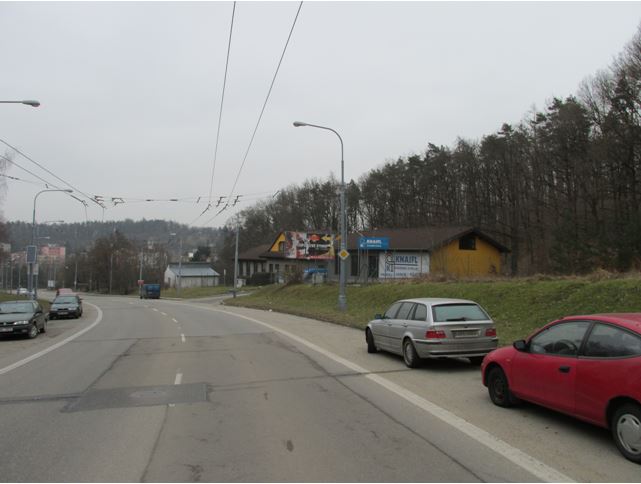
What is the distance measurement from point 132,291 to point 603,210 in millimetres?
95258

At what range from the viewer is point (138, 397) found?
8.60 m

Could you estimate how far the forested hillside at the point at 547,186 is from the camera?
34969 millimetres

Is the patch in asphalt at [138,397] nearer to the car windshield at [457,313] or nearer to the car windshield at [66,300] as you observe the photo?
the car windshield at [457,313]

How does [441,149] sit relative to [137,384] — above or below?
above

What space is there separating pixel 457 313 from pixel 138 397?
6456 millimetres

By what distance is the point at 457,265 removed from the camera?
42.9 metres

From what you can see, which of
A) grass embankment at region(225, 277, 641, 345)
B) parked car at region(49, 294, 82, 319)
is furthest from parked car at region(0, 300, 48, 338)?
grass embankment at region(225, 277, 641, 345)

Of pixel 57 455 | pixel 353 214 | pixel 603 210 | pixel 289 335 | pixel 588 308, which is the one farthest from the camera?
pixel 353 214

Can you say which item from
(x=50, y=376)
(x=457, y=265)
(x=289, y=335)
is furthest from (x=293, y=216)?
(x=50, y=376)

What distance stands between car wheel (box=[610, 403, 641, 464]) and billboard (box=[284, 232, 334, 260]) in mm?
39761

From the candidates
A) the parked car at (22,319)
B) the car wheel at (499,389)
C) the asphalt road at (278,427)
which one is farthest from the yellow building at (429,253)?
the car wheel at (499,389)

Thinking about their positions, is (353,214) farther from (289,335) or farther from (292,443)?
(292,443)

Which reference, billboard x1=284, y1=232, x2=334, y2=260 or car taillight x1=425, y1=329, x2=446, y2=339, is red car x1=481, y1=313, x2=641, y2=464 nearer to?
car taillight x1=425, y1=329, x2=446, y2=339

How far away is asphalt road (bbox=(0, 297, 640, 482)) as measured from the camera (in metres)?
5.10
